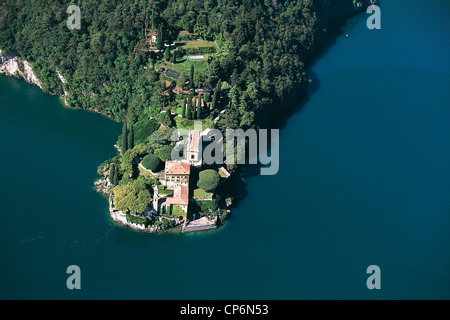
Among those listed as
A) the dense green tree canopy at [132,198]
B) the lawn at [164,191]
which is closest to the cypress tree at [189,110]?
the lawn at [164,191]

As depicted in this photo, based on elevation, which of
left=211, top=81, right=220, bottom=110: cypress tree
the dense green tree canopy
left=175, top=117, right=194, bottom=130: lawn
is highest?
left=211, top=81, right=220, bottom=110: cypress tree
